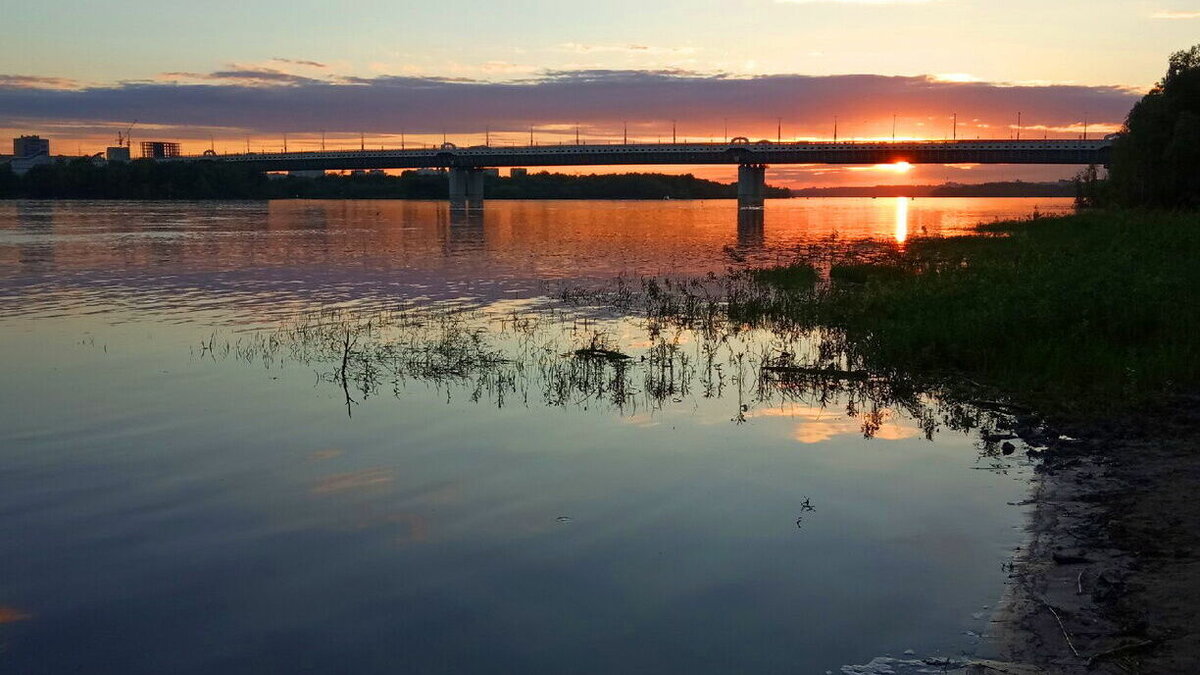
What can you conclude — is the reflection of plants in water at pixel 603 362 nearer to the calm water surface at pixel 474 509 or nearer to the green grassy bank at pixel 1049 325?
the calm water surface at pixel 474 509

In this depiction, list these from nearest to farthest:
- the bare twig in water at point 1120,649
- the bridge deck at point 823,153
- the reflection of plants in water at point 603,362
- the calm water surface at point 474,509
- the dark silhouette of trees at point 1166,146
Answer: the bare twig in water at point 1120,649
the calm water surface at point 474,509
the reflection of plants in water at point 603,362
the dark silhouette of trees at point 1166,146
the bridge deck at point 823,153

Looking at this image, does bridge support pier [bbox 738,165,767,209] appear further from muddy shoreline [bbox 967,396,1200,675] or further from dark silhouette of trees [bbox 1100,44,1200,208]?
muddy shoreline [bbox 967,396,1200,675]

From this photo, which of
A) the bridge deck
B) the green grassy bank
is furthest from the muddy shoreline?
the bridge deck

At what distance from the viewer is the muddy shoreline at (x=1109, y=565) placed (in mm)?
7457

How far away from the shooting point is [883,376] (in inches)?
749

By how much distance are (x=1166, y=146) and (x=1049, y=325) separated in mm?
56715

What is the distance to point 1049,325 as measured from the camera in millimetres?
19094

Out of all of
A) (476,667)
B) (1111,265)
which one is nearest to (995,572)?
(476,667)

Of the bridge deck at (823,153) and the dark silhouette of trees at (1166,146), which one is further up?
the bridge deck at (823,153)

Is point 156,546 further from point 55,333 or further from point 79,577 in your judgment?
point 55,333

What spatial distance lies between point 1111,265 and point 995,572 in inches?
717

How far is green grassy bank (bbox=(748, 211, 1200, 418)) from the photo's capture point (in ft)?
54.3

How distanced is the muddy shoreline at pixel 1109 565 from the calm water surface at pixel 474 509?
42 cm

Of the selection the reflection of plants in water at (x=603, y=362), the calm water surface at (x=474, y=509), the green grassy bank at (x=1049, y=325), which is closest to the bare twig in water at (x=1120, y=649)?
the calm water surface at (x=474, y=509)
